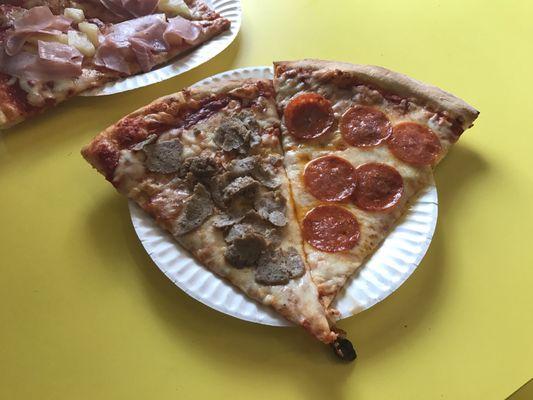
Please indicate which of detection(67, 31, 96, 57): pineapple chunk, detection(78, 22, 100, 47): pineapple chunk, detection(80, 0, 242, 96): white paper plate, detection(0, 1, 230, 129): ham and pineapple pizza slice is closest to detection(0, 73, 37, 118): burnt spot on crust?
detection(0, 1, 230, 129): ham and pineapple pizza slice

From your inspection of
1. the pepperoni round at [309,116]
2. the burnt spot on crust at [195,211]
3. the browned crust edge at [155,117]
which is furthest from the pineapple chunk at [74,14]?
the burnt spot on crust at [195,211]

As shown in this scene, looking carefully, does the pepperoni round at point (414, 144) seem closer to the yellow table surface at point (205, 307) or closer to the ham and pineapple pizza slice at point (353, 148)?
the ham and pineapple pizza slice at point (353, 148)

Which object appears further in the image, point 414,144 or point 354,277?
point 414,144

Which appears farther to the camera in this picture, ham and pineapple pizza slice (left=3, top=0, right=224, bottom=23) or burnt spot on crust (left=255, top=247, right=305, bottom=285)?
ham and pineapple pizza slice (left=3, top=0, right=224, bottom=23)

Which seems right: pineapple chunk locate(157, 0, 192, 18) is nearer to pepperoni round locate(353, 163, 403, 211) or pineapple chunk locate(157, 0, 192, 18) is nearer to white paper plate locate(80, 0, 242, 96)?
white paper plate locate(80, 0, 242, 96)

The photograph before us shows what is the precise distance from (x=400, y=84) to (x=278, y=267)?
3.74 feet

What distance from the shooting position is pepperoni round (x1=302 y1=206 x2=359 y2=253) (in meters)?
2.02

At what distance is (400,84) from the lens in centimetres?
248

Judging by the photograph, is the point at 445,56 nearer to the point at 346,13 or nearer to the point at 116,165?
the point at 346,13

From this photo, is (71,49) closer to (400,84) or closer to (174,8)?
(174,8)

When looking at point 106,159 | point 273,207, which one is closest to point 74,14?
point 106,159

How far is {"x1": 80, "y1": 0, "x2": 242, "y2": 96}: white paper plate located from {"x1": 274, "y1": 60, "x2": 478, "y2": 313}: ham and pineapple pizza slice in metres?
0.46

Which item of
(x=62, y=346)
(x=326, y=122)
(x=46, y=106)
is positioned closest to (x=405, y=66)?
(x=326, y=122)

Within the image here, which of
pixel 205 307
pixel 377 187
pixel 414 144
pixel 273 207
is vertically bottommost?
pixel 205 307
